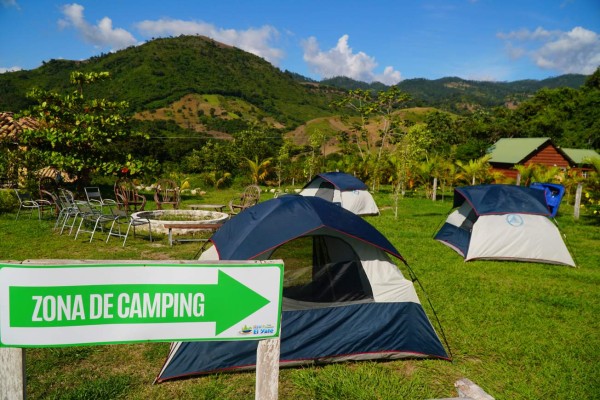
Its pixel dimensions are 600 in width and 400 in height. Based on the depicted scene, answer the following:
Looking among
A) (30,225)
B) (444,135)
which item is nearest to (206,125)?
(444,135)

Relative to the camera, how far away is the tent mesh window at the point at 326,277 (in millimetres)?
4320

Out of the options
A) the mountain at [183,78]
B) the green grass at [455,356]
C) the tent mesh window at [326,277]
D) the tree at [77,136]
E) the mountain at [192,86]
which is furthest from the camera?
the mountain at [183,78]

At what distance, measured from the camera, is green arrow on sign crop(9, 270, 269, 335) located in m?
1.90

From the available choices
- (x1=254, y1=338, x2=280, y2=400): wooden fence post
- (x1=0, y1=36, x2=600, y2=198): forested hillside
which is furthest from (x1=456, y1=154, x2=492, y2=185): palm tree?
(x1=254, y1=338, x2=280, y2=400): wooden fence post

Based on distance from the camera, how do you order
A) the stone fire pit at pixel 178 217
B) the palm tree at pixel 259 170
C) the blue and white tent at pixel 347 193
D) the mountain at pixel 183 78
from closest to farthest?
the stone fire pit at pixel 178 217, the blue and white tent at pixel 347 193, the palm tree at pixel 259 170, the mountain at pixel 183 78

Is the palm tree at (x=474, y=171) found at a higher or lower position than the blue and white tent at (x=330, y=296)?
higher

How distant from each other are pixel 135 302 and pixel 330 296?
8.71ft

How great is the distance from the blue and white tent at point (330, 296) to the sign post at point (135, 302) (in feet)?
6.31

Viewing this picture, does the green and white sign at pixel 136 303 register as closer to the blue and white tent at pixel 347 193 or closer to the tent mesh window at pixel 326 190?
the blue and white tent at pixel 347 193

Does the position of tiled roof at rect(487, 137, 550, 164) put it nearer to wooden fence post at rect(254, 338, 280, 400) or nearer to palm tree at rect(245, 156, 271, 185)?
palm tree at rect(245, 156, 271, 185)

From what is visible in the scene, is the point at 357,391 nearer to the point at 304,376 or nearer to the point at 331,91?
the point at 304,376

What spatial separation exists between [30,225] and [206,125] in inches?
2535

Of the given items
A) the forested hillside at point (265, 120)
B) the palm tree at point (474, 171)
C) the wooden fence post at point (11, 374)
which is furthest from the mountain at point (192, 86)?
the wooden fence post at point (11, 374)

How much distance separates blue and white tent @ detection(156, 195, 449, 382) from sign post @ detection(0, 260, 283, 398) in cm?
192
